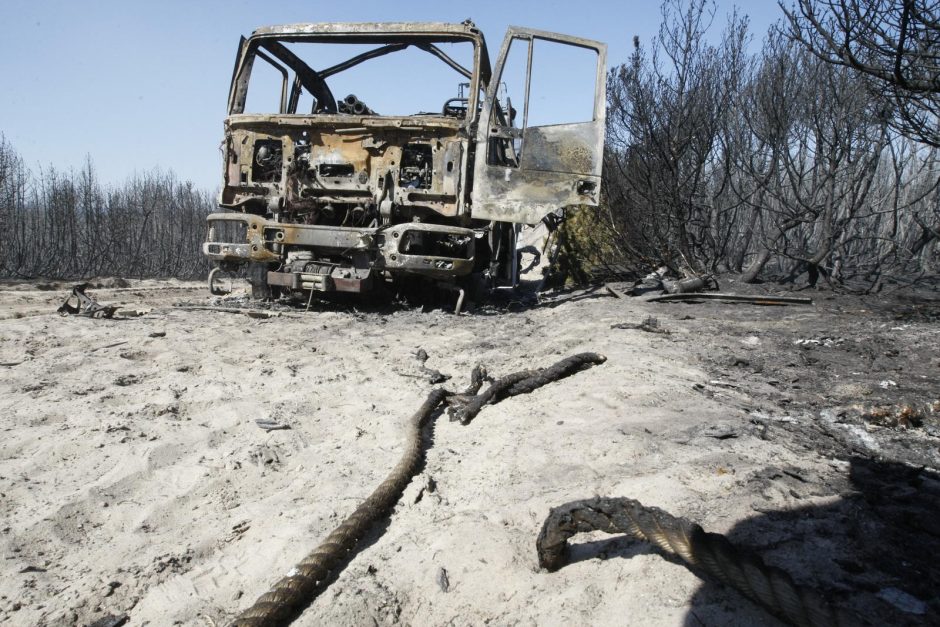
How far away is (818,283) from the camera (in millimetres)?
7363

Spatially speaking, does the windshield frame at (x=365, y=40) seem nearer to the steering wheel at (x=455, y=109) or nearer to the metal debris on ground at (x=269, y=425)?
the steering wheel at (x=455, y=109)

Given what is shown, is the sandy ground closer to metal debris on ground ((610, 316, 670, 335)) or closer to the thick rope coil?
the thick rope coil

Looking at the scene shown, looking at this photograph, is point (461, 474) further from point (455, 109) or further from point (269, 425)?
point (455, 109)

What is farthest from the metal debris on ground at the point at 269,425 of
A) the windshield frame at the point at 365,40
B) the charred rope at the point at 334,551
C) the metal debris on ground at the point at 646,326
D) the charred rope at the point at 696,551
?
the windshield frame at the point at 365,40

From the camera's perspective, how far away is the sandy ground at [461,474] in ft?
5.34

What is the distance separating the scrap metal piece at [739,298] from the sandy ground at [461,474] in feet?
5.08

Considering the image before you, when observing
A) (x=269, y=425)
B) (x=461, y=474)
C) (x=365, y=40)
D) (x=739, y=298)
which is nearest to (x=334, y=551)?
(x=461, y=474)

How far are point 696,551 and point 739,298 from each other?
17.7ft

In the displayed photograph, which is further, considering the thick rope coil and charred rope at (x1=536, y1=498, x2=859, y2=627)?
the thick rope coil

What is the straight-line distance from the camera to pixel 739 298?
6270 millimetres

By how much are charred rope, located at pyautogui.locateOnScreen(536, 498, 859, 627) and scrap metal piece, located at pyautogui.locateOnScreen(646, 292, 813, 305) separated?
5.17 meters

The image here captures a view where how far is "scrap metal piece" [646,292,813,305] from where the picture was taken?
603 centimetres

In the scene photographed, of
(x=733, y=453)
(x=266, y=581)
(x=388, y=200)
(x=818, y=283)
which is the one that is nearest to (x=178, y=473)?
(x=266, y=581)

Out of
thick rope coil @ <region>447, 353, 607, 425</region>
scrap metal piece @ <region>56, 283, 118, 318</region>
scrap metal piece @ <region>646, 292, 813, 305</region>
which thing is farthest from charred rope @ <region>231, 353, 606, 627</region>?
scrap metal piece @ <region>646, 292, 813, 305</region>
